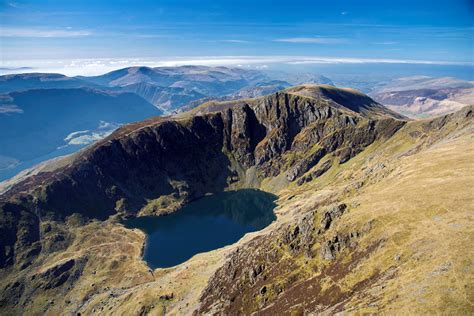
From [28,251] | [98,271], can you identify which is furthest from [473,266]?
[28,251]

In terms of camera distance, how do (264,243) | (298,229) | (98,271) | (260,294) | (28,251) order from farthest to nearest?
(28,251) → (98,271) → (264,243) → (298,229) → (260,294)

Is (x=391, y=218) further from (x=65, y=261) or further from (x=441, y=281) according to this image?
(x=65, y=261)

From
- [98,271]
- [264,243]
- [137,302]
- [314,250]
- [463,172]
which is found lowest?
[98,271]

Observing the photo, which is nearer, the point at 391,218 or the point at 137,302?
the point at 391,218

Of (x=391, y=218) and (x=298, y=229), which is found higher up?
(x=391, y=218)

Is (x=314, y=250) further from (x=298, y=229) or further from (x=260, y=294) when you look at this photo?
(x=260, y=294)

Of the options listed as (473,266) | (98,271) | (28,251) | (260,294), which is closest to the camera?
(473,266)

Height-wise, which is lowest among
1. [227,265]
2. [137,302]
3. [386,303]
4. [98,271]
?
[98,271]

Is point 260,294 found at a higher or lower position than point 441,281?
lower

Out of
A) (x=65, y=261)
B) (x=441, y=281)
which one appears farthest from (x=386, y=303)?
(x=65, y=261)
